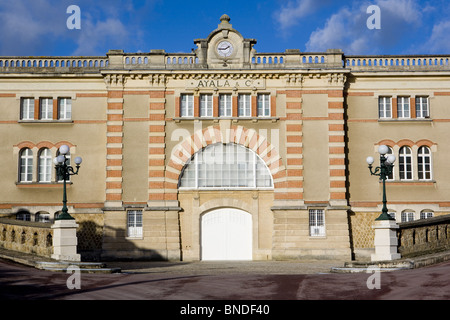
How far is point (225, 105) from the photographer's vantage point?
2962 centimetres

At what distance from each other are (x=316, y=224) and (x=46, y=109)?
1394 cm

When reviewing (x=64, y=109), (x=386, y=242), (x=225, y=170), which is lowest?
(x=386, y=242)

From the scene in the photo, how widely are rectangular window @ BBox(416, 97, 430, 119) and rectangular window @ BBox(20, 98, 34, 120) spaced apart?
1854cm

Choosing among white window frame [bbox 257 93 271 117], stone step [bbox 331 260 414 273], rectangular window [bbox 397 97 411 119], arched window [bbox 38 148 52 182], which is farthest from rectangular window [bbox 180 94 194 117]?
stone step [bbox 331 260 414 273]

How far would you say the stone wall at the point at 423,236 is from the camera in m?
21.2

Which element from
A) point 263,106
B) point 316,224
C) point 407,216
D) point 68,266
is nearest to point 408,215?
point 407,216

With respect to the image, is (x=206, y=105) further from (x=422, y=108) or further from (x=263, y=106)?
(x=422, y=108)

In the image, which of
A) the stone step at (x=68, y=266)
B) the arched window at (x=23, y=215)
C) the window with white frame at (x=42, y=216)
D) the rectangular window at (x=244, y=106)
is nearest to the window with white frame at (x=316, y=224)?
the rectangular window at (x=244, y=106)

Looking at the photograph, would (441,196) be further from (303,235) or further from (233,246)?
(233,246)

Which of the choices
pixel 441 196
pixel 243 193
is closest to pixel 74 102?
pixel 243 193

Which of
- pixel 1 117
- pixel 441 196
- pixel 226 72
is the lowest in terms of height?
pixel 441 196

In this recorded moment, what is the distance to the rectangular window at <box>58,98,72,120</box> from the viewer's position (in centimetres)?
3002

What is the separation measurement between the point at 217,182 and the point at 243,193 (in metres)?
1.32

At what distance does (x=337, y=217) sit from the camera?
93.9ft
